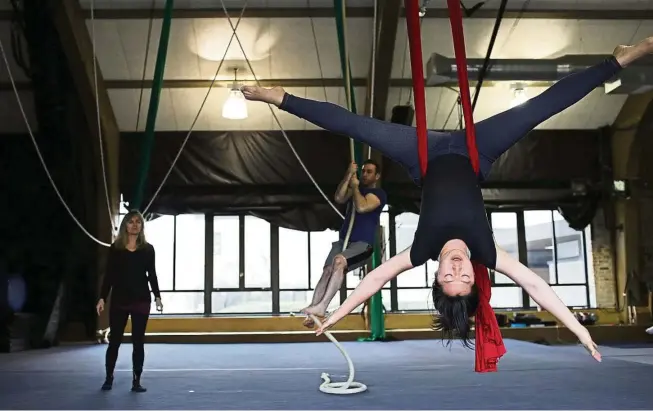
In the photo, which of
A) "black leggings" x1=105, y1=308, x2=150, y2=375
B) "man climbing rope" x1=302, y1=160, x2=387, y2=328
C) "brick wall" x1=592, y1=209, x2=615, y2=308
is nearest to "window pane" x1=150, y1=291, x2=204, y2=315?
"black leggings" x1=105, y1=308, x2=150, y2=375

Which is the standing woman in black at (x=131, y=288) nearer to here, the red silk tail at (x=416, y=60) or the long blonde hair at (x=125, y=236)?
the long blonde hair at (x=125, y=236)

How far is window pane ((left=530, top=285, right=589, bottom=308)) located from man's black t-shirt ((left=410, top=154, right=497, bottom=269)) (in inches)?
274

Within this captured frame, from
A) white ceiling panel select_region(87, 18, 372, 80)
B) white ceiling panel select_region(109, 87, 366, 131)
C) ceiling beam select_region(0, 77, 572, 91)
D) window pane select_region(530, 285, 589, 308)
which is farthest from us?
window pane select_region(530, 285, 589, 308)

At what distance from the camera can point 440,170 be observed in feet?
8.52

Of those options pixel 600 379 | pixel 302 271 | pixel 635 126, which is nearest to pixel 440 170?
pixel 600 379

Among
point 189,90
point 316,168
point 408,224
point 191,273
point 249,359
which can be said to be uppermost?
point 189,90

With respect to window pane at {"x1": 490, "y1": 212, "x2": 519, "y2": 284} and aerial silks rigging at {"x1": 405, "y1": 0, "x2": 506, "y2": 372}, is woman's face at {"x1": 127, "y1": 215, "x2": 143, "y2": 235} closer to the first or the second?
aerial silks rigging at {"x1": 405, "y1": 0, "x2": 506, "y2": 372}

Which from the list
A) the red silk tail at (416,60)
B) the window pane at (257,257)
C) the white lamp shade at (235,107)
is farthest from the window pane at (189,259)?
the red silk tail at (416,60)

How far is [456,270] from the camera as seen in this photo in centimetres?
240

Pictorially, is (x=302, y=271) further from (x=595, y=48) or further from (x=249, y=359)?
(x=595, y=48)

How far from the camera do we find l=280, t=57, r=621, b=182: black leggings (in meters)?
2.64

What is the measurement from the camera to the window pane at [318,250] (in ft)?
28.3

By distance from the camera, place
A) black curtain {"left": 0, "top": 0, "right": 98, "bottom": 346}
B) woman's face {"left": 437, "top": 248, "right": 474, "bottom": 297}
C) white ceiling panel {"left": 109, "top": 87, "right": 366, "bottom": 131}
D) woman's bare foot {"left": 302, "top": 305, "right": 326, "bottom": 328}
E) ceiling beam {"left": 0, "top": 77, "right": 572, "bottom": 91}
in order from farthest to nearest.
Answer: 1. white ceiling panel {"left": 109, "top": 87, "right": 366, "bottom": 131}
2. ceiling beam {"left": 0, "top": 77, "right": 572, "bottom": 91}
3. black curtain {"left": 0, "top": 0, "right": 98, "bottom": 346}
4. woman's bare foot {"left": 302, "top": 305, "right": 326, "bottom": 328}
5. woman's face {"left": 437, "top": 248, "right": 474, "bottom": 297}

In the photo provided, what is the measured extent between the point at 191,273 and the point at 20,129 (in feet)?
9.55
